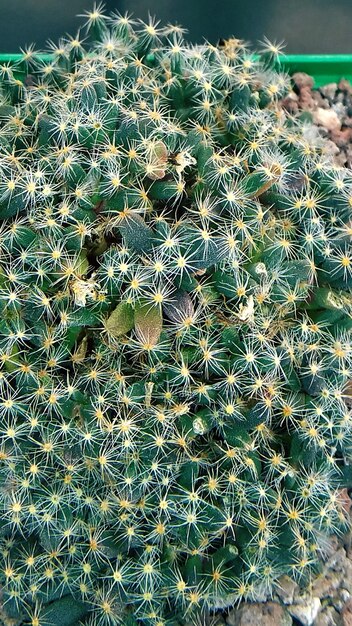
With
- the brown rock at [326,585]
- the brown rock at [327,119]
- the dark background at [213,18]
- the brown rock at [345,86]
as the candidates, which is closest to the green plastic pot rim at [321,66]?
the brown rock at [345,86]

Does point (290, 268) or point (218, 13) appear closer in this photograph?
point (290, 268)

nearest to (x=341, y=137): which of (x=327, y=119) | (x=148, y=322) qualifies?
(x=327, y=119)

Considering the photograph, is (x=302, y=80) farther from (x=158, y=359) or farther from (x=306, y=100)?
(x=158, y=359)

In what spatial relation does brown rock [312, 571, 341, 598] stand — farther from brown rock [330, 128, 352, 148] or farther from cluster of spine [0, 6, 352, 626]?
brown rock [330, 128, 352, 148]

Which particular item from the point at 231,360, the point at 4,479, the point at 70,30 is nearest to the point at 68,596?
the point at 4,479

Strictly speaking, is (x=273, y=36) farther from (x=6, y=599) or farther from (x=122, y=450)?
(x=6, y=599)

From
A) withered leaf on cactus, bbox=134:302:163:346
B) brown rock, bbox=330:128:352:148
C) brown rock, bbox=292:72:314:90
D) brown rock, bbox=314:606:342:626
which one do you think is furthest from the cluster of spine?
brown rock, bbox=292:72:314:90

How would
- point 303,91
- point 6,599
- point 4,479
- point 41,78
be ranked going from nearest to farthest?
point 4,479
point 6,599
point 41,78
point 303,91
